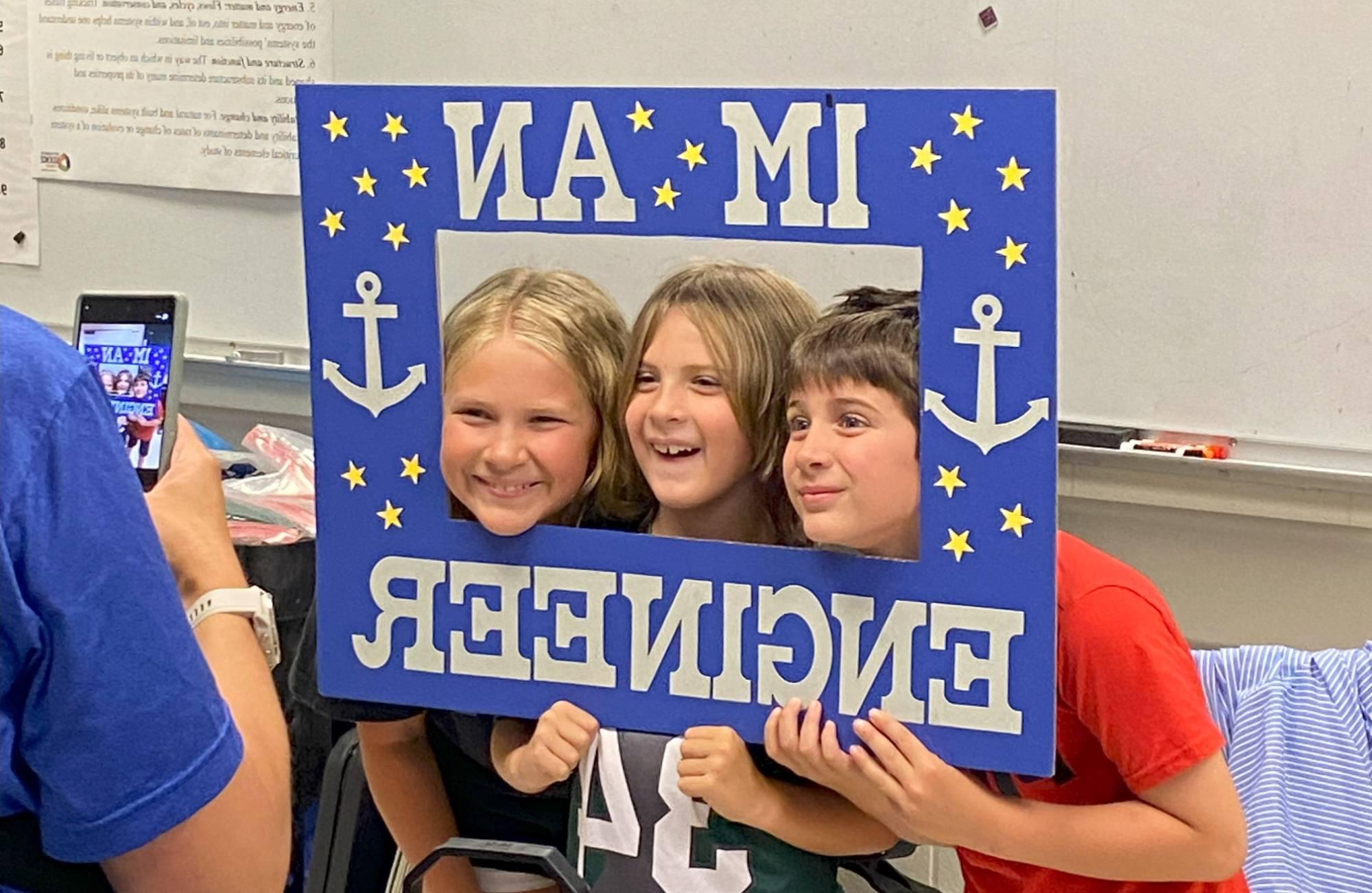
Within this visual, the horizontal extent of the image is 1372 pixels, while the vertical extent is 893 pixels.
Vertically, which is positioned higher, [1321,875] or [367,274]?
[367,274]

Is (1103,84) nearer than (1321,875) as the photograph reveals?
No

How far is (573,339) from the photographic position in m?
0.84

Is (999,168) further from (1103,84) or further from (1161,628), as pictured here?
→ (1103,84)

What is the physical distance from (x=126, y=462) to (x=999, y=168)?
0.42 meters

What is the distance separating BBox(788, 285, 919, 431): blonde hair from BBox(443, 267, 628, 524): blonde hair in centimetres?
12

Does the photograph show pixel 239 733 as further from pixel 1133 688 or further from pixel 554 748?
pixel 1133 688

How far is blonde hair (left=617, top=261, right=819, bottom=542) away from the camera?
81 cm

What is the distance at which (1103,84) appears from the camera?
144cm

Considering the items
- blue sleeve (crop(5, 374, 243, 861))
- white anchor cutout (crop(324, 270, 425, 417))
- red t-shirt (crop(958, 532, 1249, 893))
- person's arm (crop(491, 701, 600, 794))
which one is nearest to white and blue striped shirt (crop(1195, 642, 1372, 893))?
red t-shirt (crop(958, 532, 1249, 893))

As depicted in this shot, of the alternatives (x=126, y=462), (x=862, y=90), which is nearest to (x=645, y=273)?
(x=862, y=90)

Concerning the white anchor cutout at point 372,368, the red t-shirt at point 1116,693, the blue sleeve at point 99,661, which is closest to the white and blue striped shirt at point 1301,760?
the red t-shirt at point 1116,693

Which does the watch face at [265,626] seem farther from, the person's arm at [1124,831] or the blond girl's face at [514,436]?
the person's arm at [1124,831]

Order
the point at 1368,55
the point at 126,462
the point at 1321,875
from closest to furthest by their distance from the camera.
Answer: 1. the point at 126,462
2. the point at 1321,875
3. the point at 1368,55

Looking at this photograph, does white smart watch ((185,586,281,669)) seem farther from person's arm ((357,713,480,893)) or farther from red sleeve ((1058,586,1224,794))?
red sleeve ((1058,586,1224,794))
